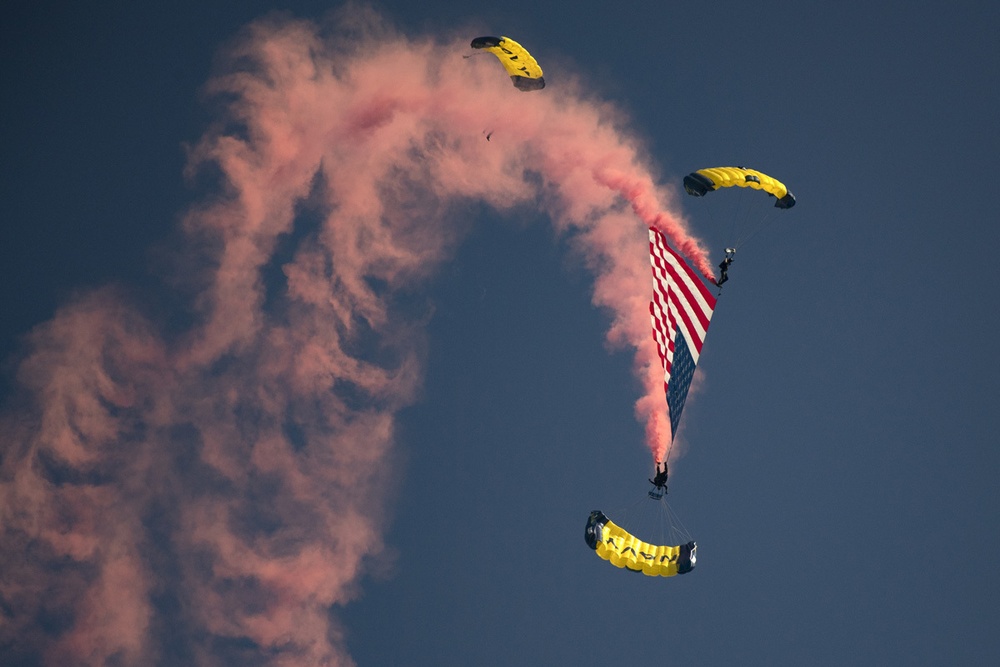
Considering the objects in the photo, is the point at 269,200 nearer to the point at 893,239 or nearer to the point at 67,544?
the point at 67,544

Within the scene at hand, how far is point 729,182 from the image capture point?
22.6m

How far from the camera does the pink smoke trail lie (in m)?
35.7

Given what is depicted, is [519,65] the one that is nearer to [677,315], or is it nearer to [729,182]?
[729,182]

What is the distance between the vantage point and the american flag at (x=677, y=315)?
22.8 m

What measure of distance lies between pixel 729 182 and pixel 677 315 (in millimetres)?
2966

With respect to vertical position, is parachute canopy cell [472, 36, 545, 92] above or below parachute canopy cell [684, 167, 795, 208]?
above

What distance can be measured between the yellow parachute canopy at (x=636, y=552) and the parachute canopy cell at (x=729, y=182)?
707 cm

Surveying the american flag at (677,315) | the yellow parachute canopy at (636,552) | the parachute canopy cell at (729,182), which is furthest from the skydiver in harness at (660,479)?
the parachute canopy cell at (729,182)

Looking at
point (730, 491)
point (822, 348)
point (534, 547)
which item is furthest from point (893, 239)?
point (534, 547)

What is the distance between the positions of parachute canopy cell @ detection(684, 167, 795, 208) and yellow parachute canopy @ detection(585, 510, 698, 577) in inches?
278

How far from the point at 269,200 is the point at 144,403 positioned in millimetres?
8201

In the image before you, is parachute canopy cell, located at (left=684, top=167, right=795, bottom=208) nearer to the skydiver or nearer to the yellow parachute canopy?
the skydiver

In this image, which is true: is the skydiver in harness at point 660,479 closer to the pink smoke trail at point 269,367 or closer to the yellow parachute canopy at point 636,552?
the yellow parachute canopy at point 636,552

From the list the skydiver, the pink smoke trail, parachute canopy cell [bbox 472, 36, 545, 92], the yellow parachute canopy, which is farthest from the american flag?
the pink smoke trail
